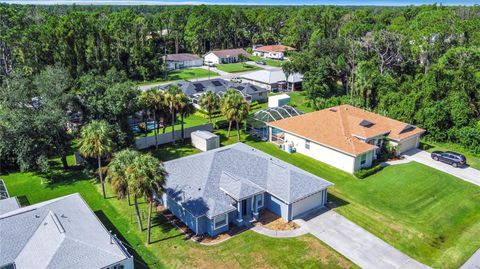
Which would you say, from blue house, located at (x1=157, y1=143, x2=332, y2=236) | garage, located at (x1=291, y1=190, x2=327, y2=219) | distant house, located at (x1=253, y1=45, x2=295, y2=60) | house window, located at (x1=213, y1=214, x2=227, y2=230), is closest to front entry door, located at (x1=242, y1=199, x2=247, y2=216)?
blue house, located at (x1=157, y1=143, x2=332, y2=236)

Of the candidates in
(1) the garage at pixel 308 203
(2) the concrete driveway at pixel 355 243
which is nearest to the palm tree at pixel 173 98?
(1) the garage at pixel 308 203

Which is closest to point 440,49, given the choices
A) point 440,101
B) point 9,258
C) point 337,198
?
point 440,101

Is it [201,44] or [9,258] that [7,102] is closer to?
[9,258]

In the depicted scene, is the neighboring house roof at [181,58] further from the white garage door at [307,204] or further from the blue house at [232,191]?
the white garage door at [307,204]

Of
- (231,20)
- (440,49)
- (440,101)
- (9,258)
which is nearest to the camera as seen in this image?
(9,258)

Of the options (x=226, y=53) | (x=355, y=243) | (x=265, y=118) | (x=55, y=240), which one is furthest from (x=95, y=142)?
(x=226, y=53)

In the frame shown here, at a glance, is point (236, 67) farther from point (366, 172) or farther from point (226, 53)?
point (366, 172)
